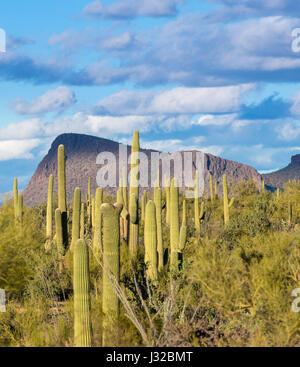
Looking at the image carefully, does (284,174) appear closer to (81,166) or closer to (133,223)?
(81,166)

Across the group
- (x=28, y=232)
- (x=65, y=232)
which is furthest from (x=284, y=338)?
(x=65, y=232)

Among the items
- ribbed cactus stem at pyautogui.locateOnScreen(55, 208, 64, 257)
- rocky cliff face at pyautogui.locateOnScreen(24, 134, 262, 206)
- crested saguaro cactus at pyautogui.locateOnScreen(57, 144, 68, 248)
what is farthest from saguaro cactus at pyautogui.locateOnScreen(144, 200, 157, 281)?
rocky cliff face at pyautogui.locateOnScreen(24, 134, 262, 206)

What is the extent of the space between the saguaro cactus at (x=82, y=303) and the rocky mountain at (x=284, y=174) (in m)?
122

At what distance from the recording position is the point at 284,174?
13850 centimetres

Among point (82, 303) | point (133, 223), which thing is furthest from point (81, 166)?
point (82, 303)

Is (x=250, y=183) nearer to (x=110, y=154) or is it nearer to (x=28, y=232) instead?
(x=28, y=232)

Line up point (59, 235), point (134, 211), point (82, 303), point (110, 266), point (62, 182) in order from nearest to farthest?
point (82, 303) → point (110, 266) → point (134, 211) → point (62, 182) → point (59, 235)

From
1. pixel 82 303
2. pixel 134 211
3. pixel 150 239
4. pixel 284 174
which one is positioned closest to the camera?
pixel 82 303

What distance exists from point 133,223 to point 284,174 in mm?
122101

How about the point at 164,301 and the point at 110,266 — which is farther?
the point at 164,301

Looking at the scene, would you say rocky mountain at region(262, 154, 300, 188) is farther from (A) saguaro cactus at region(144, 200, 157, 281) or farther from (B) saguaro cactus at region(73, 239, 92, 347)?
(B) saguaro cactus at region(73, 239, 92, 347)

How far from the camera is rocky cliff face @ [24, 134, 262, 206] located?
393 ft

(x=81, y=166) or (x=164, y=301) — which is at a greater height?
(x=81, y=166)
